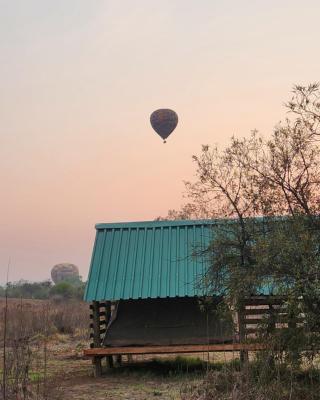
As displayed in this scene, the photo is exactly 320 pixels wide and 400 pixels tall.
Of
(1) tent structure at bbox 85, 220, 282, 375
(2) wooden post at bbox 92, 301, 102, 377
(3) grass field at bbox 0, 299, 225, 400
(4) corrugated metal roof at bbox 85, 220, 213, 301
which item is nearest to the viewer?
(3) grass field at bbox 0, 299, 225, 400

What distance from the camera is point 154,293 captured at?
13180 millimetres

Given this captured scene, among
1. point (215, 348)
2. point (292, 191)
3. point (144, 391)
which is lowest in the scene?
point (144, 391)

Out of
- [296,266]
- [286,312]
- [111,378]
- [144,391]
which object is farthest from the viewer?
[111,378]

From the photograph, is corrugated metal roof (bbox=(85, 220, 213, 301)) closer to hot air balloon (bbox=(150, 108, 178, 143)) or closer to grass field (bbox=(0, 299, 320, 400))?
grass field (bbox=(0, 299, 320, 400))

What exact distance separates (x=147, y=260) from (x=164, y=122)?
64.9 feet

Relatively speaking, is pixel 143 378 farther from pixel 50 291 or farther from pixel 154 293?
pixel 50 291

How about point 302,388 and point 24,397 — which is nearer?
point 24,397

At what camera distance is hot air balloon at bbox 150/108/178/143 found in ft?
108

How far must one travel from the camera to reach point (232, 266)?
10445 mm

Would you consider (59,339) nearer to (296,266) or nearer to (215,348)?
(215,348)

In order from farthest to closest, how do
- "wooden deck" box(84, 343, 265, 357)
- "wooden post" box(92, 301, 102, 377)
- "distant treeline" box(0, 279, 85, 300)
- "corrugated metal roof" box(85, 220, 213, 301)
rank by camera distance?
"distant treeline" box(0, 279, 85, 300)
"wooden post" box(92, 301, 102, 377)
"corrugated metal roof" box(85, 220, 213, 301)
"wooden deck" box(84, 343, 265, 357)

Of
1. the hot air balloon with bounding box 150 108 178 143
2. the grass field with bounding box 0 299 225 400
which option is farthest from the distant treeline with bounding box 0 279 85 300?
the grass field with bounding box 0 299 225 400

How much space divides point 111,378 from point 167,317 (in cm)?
213

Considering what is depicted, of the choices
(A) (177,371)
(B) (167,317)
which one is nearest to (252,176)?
(B) (167,317)
